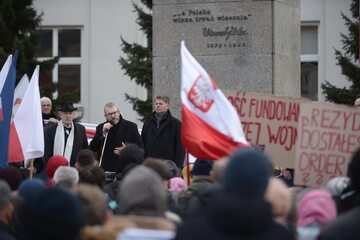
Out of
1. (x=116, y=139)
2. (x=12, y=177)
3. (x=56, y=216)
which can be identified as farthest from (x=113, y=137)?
(x=56, y=216)

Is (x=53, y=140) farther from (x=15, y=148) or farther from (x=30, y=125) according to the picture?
(x=15, y=148)

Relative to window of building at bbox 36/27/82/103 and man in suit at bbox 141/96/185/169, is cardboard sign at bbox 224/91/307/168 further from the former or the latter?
window of building at bbox 36/27/82/103

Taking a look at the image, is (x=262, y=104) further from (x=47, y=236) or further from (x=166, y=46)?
(x=166, y=46)

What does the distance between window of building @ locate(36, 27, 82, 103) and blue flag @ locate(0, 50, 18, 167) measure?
1804 cm

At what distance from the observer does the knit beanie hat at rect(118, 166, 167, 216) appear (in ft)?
23.2

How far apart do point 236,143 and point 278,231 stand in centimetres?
313

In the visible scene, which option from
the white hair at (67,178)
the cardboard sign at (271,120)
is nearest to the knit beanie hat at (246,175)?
the white hair at (67,178)

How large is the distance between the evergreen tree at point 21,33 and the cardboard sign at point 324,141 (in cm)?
1560

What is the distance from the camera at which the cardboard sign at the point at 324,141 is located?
9234 mm

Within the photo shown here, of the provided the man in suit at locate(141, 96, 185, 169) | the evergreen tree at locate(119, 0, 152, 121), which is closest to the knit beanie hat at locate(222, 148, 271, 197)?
the man in suit at locate(141, 96, 185, 169)

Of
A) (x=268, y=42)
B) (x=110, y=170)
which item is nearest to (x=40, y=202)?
(x=110, y=170)

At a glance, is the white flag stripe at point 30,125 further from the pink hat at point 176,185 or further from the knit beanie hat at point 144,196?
the knit beanie hat at point 144,196

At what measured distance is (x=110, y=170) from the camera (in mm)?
14828

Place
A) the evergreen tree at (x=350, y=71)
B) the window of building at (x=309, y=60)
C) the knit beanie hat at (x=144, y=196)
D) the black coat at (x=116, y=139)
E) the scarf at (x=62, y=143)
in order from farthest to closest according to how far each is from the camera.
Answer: the window of building at (x=309, y=60), the evergreen tree at (x=350, y=71), the scarf at (x=62, y=143), the black coat at (x=116, y=139), the knit beanie hat at (x=144, y=196)
